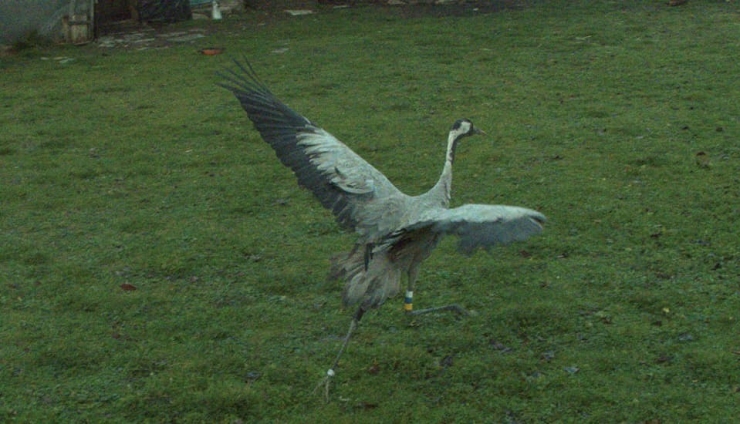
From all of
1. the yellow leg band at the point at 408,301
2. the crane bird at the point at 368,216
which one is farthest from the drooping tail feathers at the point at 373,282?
the yellow leg band at the point at 408,301

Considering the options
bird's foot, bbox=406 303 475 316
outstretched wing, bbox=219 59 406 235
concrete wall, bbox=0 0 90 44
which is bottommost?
bird's foot, bbox=406 303 475 316

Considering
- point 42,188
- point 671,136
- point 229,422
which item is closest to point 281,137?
point 229,422

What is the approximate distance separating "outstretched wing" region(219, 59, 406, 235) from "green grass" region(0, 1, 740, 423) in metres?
0.87

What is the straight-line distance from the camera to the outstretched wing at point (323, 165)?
5.86 meters

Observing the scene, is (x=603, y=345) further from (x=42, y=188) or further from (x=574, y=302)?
(x=42, y=188)

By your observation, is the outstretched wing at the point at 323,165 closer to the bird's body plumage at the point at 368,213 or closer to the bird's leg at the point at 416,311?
the bird's body plumage at the point at 368,213

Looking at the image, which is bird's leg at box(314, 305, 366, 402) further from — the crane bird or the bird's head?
the bird's head

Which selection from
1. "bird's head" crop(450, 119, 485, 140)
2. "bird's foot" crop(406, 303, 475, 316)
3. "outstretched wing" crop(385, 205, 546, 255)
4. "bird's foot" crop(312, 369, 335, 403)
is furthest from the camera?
"bird's head" crop(450, 119, 485, 140)

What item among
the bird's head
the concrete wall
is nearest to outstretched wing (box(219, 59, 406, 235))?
the bird's head

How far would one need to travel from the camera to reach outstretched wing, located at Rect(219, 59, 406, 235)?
5859mm

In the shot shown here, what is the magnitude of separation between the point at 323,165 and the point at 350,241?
1.57 m

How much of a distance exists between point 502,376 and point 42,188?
206 inches

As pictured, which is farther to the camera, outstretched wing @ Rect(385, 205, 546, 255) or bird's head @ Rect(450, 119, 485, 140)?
bird's head @ Rect(450, 119, 485, 140)

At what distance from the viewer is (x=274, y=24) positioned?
15.7 m
